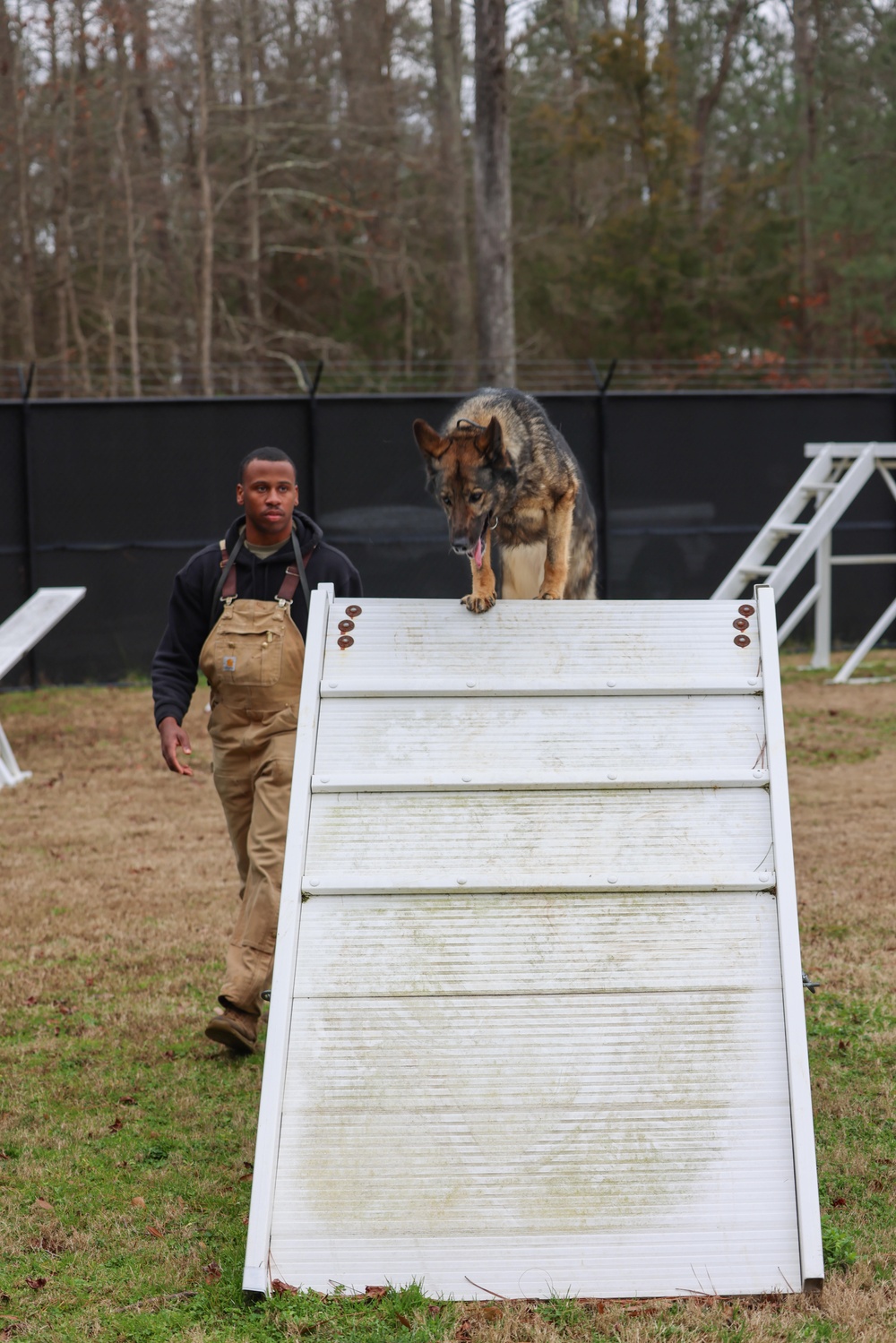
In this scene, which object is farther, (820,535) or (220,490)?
(220,490)

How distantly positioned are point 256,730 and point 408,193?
85.7ft

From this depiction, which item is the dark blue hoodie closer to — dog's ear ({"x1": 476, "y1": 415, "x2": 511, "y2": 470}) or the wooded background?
dog's ear ({"x1": 476, "y1": 415, "x2": 511, "y2": 470})

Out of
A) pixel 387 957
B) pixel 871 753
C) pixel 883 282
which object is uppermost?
pixel 883 282

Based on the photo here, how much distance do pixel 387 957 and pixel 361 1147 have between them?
0.45 m

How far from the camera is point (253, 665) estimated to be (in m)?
4.59

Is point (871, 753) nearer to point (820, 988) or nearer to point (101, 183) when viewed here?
point (820, 988)

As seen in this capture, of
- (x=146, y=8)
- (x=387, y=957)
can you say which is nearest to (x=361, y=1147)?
(x=387, y=957)

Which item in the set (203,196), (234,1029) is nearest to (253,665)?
(234,1029)

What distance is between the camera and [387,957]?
11.1 feet

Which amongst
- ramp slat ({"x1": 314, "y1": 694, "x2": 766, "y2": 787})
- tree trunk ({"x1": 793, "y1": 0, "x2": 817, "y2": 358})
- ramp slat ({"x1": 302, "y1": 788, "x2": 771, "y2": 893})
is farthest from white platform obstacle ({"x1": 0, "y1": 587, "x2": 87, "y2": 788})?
tree trunk ({"x1": 793, "y1": 0, "x2": 817, "y2": 358})

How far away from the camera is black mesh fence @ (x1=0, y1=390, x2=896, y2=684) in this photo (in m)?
14.3

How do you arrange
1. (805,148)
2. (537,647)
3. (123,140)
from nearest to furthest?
1. (537,647)
2. (123,140)
3. (805,148)

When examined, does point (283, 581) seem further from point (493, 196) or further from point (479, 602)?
point (493, 196)

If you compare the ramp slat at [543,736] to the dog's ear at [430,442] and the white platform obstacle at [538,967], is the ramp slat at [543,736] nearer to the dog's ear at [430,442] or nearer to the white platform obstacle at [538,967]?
the white platform obstacle at [538,967]
